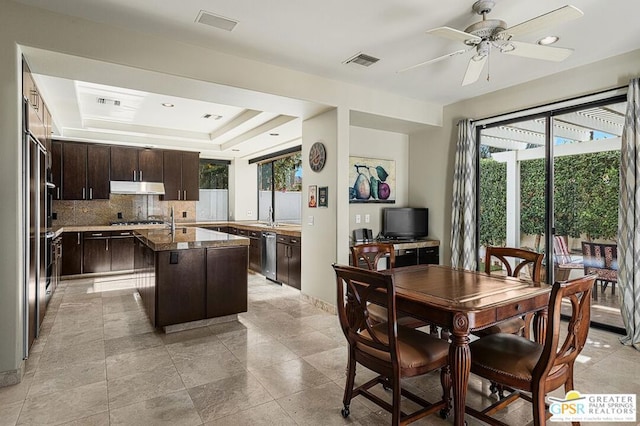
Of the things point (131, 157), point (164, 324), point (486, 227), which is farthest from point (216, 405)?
point (131, 157)

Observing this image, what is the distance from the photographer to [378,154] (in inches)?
211

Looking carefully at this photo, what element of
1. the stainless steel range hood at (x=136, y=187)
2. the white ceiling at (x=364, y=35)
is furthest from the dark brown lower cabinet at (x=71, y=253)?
the white ceiling at (x=364, y=35)

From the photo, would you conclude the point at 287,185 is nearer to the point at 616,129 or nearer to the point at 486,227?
the point at 486,227

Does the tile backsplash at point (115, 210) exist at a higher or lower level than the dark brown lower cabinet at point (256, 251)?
higher

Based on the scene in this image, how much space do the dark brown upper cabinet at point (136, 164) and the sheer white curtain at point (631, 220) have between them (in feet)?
23.4

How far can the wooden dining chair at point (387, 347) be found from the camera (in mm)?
1873

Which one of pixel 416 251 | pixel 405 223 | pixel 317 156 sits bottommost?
pixel 416 251

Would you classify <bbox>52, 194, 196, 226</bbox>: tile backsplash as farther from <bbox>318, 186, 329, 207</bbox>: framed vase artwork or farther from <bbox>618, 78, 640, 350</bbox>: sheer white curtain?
<bbox>618, 78, 640, 350</bbox>: sheer white curtain

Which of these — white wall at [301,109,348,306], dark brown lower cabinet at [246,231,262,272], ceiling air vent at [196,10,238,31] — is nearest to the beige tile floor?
white wall at [301,109,348,306]

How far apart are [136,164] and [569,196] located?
6961 millimetres

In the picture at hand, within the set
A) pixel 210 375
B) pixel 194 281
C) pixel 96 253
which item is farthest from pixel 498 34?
pixel 96 253

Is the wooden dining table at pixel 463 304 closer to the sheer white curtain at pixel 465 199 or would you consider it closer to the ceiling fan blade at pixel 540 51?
the ceiling fan blade at pixel 540 51

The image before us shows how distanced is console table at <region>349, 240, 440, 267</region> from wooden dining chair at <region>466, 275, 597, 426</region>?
268 cm

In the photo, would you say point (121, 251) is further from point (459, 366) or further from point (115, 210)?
point (459, 366)
